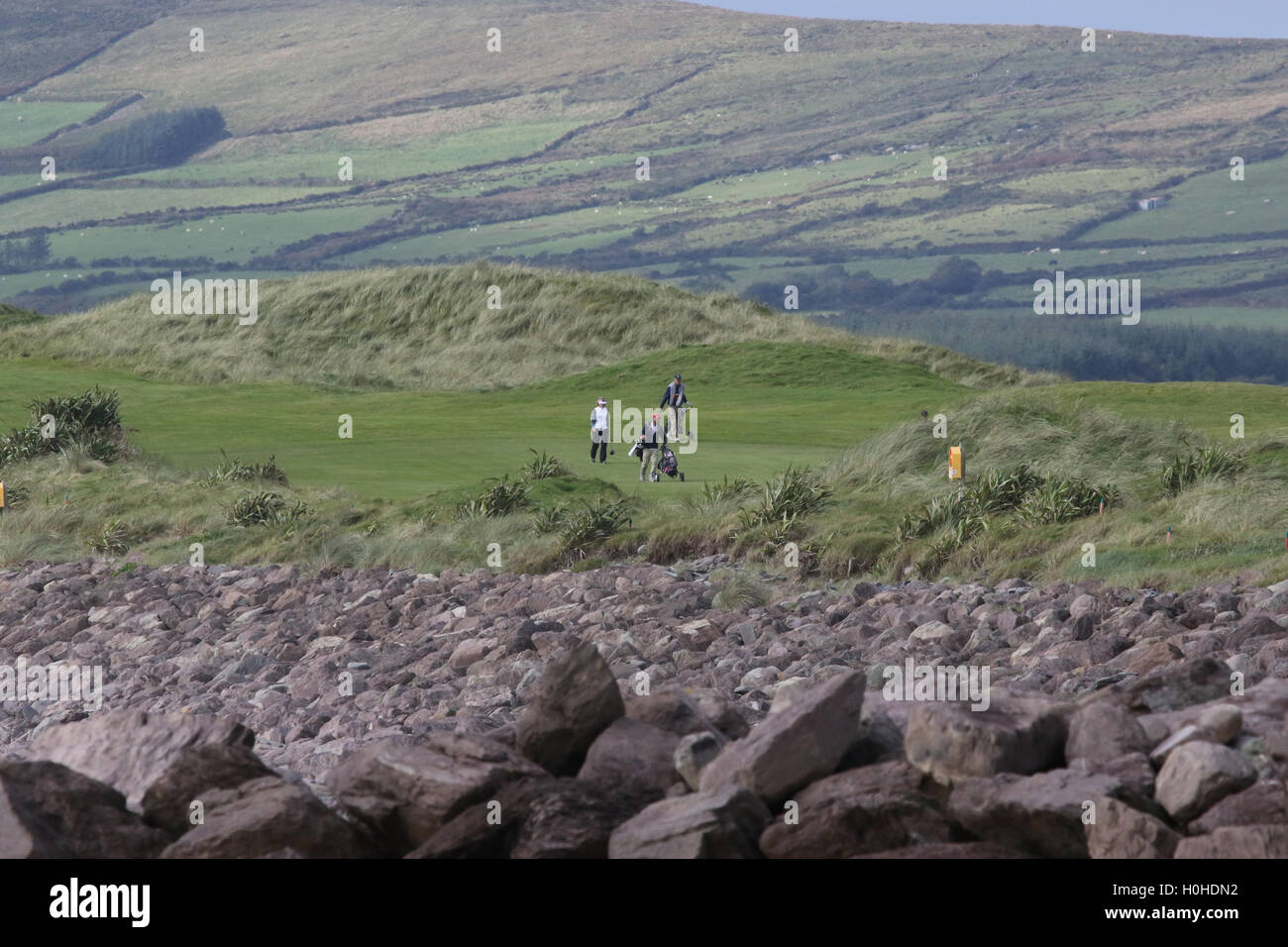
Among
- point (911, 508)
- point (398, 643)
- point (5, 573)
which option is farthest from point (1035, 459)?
point (5, 573)

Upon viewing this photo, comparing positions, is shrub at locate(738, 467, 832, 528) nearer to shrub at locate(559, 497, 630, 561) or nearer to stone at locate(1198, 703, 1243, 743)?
shrub at locate(559, 497, 630, 561)

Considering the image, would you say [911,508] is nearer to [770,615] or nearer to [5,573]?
[770,615]

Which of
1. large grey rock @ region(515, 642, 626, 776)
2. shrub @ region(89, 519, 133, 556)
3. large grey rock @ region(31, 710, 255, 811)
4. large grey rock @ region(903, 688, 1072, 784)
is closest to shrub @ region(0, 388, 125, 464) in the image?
shrub @ region(89, 519, 133, 556)

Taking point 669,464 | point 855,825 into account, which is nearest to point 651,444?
point 669,464

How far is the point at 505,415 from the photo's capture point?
34156 millimetres

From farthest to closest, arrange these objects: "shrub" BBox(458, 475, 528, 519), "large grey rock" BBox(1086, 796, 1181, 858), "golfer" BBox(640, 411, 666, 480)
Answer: "golfer" BBox(640, 411, 666, 480)
"shrub" BBox(458, 475, 528, 519)
"large grey rock" BBox(1086, 796, 1181, 858)

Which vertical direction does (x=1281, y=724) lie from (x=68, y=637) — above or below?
above

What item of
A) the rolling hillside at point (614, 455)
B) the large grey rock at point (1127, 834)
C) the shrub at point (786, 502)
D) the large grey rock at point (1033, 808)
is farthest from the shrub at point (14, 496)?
the large grey rock at point (1127, 834)

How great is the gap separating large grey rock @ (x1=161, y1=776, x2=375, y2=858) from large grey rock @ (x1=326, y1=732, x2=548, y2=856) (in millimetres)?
144

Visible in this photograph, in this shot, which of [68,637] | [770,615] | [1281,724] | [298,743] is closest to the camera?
[1281,724]

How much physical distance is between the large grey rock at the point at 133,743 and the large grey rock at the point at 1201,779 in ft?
13.1

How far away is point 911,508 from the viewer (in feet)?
56.1

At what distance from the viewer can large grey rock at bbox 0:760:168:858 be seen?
21.5 feet

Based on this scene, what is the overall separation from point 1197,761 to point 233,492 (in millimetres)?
17098
